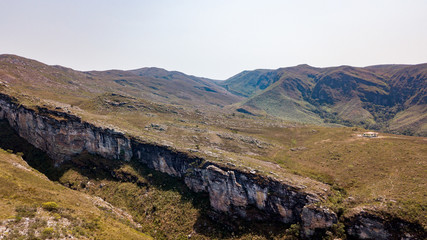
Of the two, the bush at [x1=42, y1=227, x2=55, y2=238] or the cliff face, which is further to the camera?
the cliff face

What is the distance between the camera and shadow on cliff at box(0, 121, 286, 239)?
36.1m

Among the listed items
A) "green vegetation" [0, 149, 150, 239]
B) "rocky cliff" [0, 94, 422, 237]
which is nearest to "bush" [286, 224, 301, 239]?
"rocky cliff" [0, 94, 422, 237]

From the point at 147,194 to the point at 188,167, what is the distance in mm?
12872

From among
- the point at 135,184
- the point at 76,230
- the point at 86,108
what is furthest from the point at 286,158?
the point at 86,108

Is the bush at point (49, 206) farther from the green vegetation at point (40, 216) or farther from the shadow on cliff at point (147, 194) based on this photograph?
the shadow on cliff at point (147, 194)

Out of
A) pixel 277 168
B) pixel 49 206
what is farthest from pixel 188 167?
pixel 49 206

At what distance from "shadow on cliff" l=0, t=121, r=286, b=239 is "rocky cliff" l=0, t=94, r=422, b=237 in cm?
186

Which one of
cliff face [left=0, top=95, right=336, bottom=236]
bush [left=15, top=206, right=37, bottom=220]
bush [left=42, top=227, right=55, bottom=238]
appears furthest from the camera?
cliff face [left=0, top=95, right=336, bottom=236]

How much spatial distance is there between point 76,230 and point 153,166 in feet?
91.5

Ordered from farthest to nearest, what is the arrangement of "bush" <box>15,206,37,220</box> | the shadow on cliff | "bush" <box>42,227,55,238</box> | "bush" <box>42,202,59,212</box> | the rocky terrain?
the shadow on cliff < the rocky terrain < "bush" <box>42,202,59,212</box> < "bush" <box>15,206,37,220</box> < "bush" <box>42,227,55,238</box>

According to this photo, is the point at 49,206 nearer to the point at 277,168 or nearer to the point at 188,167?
the point at 188,167

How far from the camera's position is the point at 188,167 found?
46.3 m

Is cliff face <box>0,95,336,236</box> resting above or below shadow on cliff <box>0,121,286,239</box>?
above

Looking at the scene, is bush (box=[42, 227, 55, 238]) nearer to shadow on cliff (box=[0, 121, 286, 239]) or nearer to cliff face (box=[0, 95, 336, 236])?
shadow on cliff (box=[0, 121, 286, 239])
